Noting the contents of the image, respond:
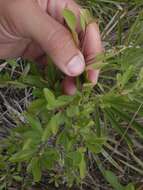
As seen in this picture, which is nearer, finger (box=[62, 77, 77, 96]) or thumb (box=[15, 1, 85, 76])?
thumb (box=[15, 1, 85, 76])

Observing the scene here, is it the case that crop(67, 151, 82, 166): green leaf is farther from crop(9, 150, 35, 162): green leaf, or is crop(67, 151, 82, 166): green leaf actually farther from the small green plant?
crop(9, 150, 35, 162): green leaf

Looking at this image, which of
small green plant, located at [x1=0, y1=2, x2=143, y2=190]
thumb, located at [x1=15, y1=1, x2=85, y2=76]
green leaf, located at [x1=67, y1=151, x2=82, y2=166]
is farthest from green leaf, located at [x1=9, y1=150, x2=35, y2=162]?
thumb, located at [x1=15, y1=1, x2=85, y2=76]

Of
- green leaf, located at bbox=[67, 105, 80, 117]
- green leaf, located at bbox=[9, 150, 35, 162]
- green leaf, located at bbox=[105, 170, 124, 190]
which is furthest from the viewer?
green leaf, located at bbox=[105, 170, 124, 190]

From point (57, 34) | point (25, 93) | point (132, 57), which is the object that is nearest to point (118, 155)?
point (25, 93)

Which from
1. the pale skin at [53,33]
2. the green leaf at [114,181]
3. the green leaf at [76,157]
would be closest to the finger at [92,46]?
the pale skin at [53,33]

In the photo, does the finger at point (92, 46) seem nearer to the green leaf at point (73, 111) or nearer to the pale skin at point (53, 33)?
the pale skin at point (53, 33)

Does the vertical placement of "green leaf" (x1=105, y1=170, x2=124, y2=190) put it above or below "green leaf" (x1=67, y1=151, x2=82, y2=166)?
below

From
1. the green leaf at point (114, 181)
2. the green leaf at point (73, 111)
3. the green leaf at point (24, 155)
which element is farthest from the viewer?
the green leaf at point (114, 181)
